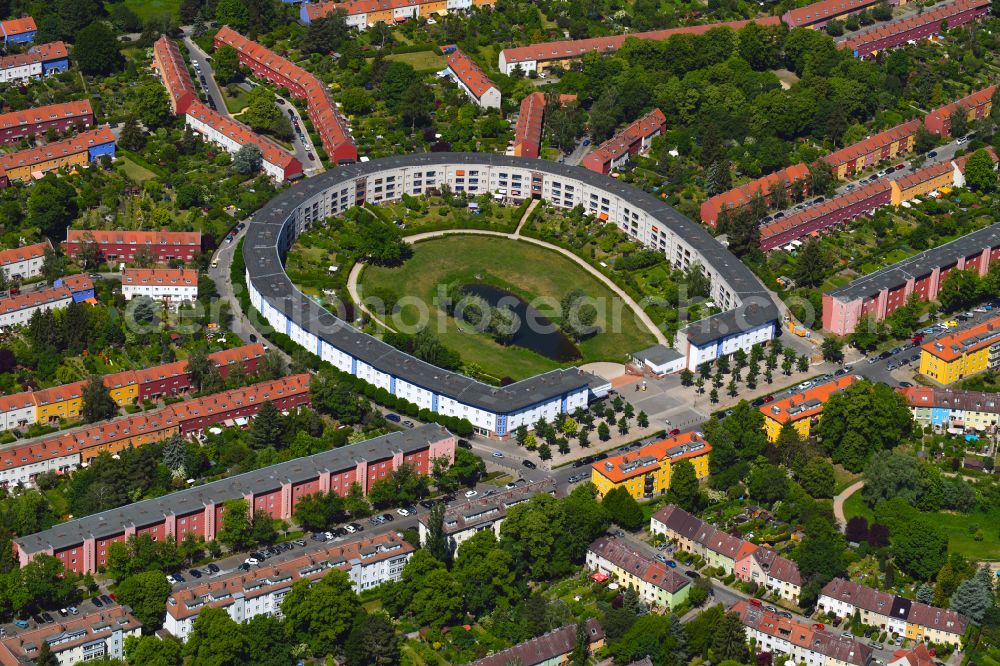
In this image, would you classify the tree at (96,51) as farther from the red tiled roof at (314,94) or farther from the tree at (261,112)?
the tree at (261,112)

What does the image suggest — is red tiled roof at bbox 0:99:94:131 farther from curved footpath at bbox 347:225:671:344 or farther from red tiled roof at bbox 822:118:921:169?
red tiled roof at bbox 822:118:921:169

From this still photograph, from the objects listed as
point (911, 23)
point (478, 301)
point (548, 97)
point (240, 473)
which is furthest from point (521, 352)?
point (911, 23)

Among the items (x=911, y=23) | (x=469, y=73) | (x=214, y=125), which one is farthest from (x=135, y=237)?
(x=911, y=23)

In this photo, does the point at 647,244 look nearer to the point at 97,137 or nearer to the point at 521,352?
the point at 521,352

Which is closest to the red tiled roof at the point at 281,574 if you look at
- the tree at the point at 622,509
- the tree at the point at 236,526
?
the tree at the point at 236,526

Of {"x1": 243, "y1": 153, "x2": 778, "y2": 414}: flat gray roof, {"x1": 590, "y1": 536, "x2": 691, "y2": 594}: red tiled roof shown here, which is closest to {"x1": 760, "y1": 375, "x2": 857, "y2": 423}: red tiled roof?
{"x1": 243, "y1": 153, "x2": 778, "y2": 414}: flat gray roof
